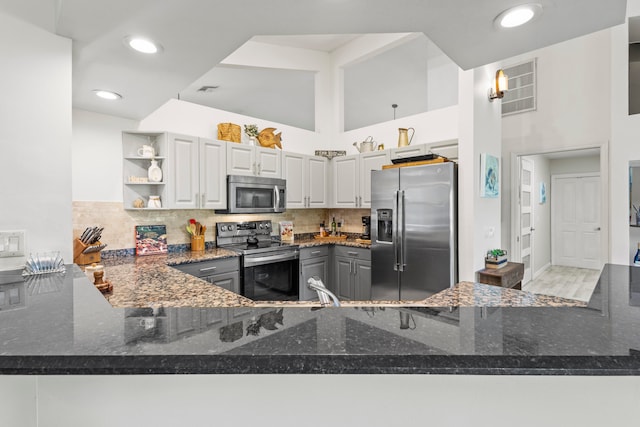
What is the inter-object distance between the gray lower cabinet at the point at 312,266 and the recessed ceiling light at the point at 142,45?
2.75m

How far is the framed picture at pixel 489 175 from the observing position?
3015mm

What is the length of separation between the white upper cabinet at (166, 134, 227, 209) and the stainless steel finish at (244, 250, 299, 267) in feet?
2.25

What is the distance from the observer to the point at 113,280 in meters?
2.15

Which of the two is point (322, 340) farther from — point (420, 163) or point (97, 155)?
point (97, 155)

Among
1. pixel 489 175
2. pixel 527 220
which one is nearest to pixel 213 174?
pixel 489 175

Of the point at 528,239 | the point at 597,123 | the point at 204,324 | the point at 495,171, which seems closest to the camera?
the point at 204,324

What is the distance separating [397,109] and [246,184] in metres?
4.57

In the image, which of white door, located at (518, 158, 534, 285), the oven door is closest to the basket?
the oven door

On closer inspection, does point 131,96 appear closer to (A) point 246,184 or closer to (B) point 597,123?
(A) point 246,184

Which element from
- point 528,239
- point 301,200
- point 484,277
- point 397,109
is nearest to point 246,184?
point 301,200

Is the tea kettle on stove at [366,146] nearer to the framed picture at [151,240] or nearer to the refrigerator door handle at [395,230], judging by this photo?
the refrigerator door handle at [395,230]

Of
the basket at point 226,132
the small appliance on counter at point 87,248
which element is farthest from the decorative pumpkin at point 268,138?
the small appliance on counter at point 87,248

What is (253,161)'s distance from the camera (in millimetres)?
3871

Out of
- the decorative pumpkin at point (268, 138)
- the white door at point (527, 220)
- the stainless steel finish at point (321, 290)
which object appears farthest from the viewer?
the white door at point (527, 220)
